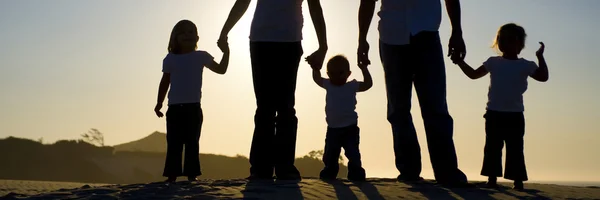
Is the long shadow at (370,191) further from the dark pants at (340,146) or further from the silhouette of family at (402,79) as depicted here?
the dark pants at (340,146)

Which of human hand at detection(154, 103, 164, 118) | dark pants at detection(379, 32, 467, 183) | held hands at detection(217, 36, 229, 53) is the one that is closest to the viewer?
dark pants at detection(379, 32, 467, 183)

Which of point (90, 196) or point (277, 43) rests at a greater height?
point (277, 43)

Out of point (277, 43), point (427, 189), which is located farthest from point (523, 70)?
point (277, 43)

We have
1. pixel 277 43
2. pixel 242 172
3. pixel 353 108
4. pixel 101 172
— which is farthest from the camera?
pixel 242 172

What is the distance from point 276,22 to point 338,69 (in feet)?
5.51

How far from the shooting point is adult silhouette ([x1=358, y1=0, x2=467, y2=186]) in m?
7.63

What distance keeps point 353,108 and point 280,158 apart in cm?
164

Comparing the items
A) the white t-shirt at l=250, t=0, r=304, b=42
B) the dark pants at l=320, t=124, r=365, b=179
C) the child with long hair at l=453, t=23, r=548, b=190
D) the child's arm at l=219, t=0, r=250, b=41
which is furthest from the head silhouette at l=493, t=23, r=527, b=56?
the child's arm at l=219, t=0, r=250, b=41

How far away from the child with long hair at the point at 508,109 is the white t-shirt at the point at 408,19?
0.73m

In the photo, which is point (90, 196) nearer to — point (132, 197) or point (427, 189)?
point (132, 197)

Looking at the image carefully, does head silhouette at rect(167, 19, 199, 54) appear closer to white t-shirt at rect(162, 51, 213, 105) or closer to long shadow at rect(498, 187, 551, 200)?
white t-shirt at rect(162, 51, 213, 105)

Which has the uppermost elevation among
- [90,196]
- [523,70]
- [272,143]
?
[523,70]

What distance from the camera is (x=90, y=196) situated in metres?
6.70

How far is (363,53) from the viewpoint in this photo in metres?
8.08
